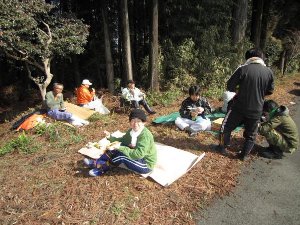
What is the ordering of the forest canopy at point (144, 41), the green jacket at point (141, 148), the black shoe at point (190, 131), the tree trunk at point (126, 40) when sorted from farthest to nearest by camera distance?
the tree trunk at point (126, 40) → the forest canopy at point (144, 41) → the black shoe at point (190, 131) → the green jacket at point (141, 148)

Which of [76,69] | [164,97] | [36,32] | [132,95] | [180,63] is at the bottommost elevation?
[164,97]

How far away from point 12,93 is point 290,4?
17.3 metres

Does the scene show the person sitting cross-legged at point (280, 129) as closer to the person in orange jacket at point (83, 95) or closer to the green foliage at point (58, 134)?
the green foliage at point (58, 134)

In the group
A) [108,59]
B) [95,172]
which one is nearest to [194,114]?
[95,172]

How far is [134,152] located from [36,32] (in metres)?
6.53

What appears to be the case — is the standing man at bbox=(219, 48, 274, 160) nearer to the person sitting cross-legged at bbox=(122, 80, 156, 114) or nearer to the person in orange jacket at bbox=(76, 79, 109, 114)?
the person sitting cross-legged at bbox=(122, 80, 156, 114)

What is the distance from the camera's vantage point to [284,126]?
507 centimetres

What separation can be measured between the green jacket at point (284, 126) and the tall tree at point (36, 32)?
6.93m

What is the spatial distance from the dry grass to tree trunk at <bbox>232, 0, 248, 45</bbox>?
24.2ft

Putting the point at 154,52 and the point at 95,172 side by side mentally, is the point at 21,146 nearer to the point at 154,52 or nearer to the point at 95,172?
the point at 95,172

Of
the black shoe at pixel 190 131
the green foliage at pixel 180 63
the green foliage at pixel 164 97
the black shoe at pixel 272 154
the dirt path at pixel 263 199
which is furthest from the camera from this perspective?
the green foliage at pixel 180 63

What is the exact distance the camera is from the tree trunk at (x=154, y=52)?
32.3 ft

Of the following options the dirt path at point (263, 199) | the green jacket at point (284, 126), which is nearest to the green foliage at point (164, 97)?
the green jacket at point (284, 126)

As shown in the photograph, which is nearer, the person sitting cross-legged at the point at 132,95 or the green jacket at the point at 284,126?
the green jacket at the point at 284,126
